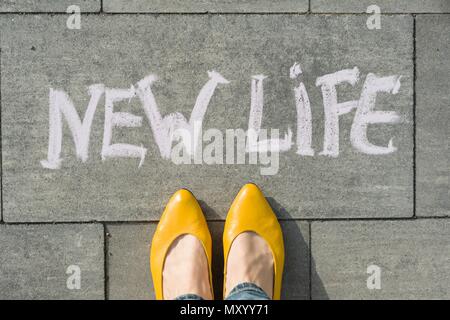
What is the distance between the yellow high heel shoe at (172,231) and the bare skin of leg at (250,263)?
0.14 m

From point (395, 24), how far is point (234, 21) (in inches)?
38.0

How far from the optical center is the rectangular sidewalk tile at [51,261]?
282 centimetres

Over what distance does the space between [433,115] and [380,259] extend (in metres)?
0.93

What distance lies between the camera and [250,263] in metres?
2.78

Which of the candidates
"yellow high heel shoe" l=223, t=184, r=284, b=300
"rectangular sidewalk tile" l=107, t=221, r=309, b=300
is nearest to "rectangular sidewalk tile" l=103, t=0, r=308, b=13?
"yellow high heel shoe" l=223, t=184, r=284, b=300

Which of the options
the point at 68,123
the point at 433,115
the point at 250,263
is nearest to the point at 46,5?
the point at 68,123

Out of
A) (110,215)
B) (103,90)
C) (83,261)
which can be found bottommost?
(83,261)

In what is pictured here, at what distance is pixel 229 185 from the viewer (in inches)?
111

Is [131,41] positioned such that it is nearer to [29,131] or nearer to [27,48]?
[27,48]

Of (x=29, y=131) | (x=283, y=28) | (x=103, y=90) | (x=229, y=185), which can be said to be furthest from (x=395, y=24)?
(x=29, y=131)

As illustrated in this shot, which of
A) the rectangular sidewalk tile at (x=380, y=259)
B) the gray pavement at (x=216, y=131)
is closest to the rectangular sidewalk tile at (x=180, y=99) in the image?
the gray pavement at (x=216, y=131)

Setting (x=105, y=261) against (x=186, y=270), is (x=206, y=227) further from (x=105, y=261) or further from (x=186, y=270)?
(x=105, y=261)

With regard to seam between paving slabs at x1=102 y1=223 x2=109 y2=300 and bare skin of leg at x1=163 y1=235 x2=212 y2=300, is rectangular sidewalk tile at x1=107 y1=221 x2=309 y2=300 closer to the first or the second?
seam between paving slabs at x1=102 y1=223 x2=109 y2=300

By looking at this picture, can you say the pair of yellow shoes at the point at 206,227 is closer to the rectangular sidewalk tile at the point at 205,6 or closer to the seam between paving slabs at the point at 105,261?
the seam between paving slabs at the point at 105,261
